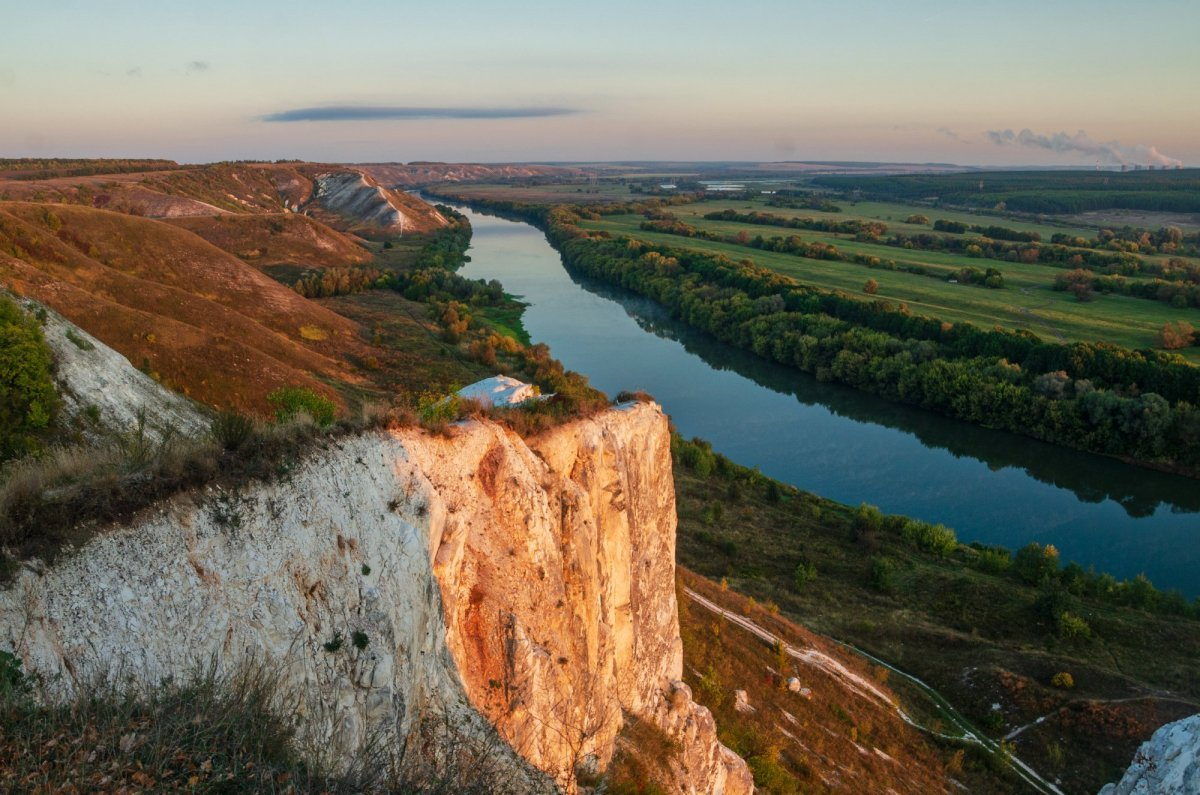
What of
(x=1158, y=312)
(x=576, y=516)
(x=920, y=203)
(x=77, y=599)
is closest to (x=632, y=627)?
(x=576, y=516)

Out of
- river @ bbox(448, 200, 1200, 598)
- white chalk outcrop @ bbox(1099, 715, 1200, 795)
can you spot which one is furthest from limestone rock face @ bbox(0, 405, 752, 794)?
river @ bbox(448, 200, 1200, 598)

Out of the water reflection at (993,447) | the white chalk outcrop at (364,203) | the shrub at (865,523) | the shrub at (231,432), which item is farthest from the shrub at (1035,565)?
the white chalk outcrop at (364,203)

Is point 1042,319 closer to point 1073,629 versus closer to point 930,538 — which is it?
point 930,538

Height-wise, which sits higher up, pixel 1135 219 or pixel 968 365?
pixel 1135 219

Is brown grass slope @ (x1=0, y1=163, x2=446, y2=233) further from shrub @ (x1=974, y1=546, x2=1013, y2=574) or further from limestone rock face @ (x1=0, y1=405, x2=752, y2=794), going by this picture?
shrub @ (x1=974, y1=546, x2=1013, y2=574)

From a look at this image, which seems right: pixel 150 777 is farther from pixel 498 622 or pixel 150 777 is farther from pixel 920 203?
pixel 920 203

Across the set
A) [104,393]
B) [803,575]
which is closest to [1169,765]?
[803,575]
